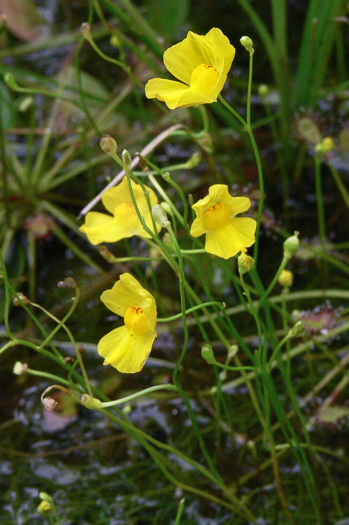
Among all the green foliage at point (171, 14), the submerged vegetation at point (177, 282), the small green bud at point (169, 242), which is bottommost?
the submerged vegetation at point (177, 282)

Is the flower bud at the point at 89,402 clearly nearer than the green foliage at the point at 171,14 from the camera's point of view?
Yes

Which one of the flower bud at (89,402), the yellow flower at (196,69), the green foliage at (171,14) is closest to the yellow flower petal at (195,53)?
the yellow flower at (196,69)

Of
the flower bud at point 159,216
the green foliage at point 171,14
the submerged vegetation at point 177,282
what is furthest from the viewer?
the green foliage at point 171,14

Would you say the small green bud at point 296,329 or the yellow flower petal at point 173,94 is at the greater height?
the yellow flower petal at point 173,94

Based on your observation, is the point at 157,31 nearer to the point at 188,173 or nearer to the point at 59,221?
the point at 188,173

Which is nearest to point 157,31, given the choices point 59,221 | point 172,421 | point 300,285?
point 59,221

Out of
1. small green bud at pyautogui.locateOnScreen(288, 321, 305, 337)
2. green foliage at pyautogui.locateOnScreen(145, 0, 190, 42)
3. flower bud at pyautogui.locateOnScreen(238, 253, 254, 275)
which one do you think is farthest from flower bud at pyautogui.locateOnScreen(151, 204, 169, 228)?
green foliage at pyautogui.locateOnScreen(145, 0, 190, 42)

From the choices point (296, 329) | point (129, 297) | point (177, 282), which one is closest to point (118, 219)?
point (129, 297)

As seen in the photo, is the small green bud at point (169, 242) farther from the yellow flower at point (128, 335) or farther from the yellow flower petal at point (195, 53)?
the yellow flower petal at point (195, 53)
